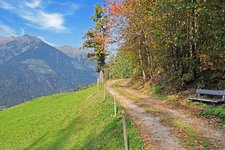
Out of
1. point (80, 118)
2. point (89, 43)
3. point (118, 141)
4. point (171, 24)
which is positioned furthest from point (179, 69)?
point (89, 43)

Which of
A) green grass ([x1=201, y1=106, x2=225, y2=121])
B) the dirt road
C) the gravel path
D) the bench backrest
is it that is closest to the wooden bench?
the bench backrest

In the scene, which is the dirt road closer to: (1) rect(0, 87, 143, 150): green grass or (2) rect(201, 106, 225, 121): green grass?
(1) rect(0, 87, 143, 150): green grass

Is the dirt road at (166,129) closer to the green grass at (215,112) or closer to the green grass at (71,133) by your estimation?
the green grass at (71,133)

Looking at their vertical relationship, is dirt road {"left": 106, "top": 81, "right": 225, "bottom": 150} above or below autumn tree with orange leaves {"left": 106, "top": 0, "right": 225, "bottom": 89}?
below

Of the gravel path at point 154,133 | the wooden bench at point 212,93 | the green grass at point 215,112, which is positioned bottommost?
the gravel path at point 154,133

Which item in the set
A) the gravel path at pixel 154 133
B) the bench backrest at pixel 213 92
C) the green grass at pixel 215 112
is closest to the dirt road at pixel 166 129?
the gravel path at pixel 154 133

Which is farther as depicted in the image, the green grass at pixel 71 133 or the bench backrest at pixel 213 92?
the bench backrest at pixel 213 92

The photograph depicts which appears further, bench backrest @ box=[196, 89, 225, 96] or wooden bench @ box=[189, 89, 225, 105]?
bench backrest @ box=[196, 89, 225, 96]

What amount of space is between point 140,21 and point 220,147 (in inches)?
903

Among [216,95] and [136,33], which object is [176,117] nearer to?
[216,95]

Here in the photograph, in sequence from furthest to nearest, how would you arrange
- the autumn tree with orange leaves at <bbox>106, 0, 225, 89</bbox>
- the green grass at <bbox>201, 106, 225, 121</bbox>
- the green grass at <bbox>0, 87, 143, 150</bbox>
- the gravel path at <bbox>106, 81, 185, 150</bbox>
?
the autumn tree with orange leaves at <bbox>106, 0, 225, 89</bbox>, the green grass at <bbox>201, 106, 225, 121</bbox>, the green grass at <bbox>0, 87, 143, 150</bbox>, the gravel path at <bbox>106, 81, 185, 150</bbox>

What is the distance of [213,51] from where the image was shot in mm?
23344

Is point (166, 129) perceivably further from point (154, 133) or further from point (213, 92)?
point (213, 92)

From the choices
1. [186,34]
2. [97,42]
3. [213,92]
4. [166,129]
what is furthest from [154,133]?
[97,42]
